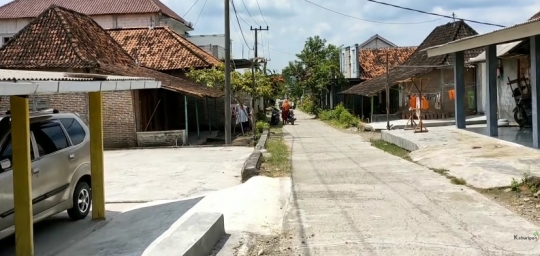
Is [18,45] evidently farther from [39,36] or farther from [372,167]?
[372,167]

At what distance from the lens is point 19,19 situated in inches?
1826

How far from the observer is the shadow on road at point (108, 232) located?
6844mm

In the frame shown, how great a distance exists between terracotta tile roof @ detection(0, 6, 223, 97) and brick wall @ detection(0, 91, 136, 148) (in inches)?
44.5

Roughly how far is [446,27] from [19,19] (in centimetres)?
3376

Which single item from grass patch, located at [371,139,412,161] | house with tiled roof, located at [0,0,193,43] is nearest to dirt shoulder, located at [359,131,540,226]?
grass patch, located at [371,139,412,161]

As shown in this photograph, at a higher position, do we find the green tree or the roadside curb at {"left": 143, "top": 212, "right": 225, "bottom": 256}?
the green tree

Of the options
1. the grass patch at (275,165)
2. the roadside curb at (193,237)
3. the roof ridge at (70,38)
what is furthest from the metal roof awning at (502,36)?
the roof ridge at (70,38)


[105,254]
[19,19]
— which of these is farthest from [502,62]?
[19,19]

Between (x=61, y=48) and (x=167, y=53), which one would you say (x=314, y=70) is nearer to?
(x=167, y=53)

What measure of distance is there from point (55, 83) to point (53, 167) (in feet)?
8.23

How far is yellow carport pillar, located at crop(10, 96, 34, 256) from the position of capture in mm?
5953

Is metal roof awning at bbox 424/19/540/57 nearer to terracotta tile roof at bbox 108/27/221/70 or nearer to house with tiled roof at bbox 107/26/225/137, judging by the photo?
house with tiled roof at bbox 107/26/225/137

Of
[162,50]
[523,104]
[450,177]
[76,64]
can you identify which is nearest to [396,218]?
[450,177]

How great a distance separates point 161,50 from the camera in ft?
106
